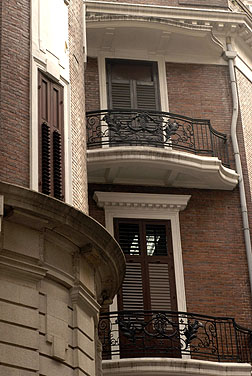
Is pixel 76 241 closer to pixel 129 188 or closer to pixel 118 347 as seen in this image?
pixel 118 347

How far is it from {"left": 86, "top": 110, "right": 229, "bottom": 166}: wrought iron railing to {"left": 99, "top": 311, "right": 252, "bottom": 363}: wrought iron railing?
4213 mm

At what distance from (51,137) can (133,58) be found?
7.95 metres

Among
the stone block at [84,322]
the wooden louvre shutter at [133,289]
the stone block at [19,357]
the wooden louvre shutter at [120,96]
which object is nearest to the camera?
the stone block at [19,357]

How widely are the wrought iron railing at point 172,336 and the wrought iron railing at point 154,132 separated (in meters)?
4.21

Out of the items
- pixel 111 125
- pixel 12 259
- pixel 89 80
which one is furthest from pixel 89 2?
pixel 12 259

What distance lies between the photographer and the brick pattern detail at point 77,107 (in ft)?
53.5

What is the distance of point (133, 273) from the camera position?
797 inches

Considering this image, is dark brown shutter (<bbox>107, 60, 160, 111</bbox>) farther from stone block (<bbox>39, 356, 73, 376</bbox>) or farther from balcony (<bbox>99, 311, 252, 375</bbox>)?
stone block (<bbox>39, 356, 73, 376</bbox>)

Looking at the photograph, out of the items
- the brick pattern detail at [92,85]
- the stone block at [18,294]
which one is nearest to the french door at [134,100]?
the brick pattern detail at [92,85]

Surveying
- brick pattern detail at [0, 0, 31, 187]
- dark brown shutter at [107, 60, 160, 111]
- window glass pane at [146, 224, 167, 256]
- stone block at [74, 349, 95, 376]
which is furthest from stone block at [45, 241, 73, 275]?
dark brown shutter at [107, 60, 160, 111]

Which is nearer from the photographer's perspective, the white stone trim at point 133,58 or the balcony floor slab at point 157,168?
the balcony floor slab at point 157,168

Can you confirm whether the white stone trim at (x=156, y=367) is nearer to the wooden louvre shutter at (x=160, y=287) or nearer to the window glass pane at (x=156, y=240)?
the wooden louvre shutter at (x=160, y=287)

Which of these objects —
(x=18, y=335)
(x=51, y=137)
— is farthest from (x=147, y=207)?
(x=18, y=335)

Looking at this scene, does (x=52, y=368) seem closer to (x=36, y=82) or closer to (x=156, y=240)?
(x=36, y=82)
